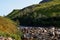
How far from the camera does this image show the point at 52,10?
7180 inches

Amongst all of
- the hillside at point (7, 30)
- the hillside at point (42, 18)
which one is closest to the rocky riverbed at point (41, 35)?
the hillside at point (7, 30)

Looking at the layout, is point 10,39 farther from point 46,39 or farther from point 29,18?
point 29,18

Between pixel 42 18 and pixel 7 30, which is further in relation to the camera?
pixel 42 18

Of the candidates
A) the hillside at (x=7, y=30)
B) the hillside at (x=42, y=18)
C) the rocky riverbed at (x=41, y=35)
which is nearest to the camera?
the hillside at (x=7, y=30)

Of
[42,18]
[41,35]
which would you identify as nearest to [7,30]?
[41,35]

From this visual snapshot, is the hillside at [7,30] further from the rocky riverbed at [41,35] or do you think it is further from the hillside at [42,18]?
the hillside at [42,18]

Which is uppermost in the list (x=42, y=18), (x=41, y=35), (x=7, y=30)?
(x=42, y=18)

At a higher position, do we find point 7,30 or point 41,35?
point 7,30

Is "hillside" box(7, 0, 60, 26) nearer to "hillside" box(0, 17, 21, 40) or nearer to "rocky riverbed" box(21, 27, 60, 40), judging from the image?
"rocky riverbed" box(21, 27, 60, 40)

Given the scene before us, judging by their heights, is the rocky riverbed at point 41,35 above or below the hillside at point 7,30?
below

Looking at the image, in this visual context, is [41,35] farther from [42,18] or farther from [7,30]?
[42,18]

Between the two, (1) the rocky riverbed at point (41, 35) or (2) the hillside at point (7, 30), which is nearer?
(2) the hillside at point (7, 30)

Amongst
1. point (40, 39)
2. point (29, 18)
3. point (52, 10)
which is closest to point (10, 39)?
point (40, 39)

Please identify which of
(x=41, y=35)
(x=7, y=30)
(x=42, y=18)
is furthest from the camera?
(x=42, y=18)
